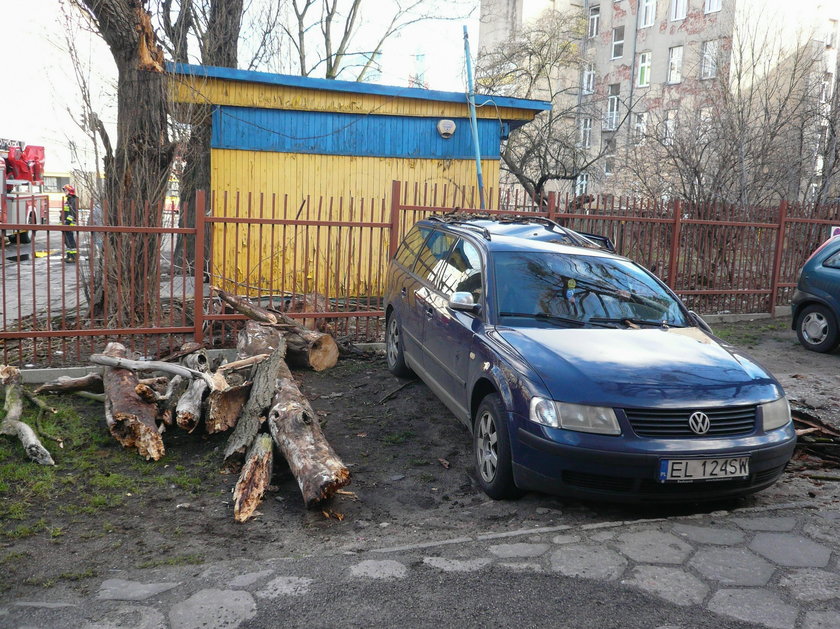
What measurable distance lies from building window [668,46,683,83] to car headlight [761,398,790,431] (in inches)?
1329

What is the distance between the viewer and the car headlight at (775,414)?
14.5ft

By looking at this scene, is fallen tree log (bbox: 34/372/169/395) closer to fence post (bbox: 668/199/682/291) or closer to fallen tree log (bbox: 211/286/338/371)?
fallen tree log (bbox: 211/286/338/371)

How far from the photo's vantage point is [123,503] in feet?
15.7

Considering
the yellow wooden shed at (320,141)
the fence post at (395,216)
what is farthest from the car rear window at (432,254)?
the yellow wooden shed at (320,141)

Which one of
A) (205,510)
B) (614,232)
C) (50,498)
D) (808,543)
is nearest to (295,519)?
(205,510)

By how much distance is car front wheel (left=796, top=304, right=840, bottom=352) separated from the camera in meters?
9.55

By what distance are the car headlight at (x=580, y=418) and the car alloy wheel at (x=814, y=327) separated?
6.98m

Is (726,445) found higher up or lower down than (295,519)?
higher up

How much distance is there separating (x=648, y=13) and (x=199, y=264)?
35.2 m

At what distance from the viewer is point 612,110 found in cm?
3859

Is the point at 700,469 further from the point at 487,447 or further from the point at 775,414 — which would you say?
the point at 487,447

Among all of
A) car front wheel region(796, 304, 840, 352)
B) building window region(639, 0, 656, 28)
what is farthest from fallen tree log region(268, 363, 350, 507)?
building window region(639, 0, 656, 28)

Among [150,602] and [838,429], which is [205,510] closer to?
[150,602]

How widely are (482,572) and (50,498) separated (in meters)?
2.94
